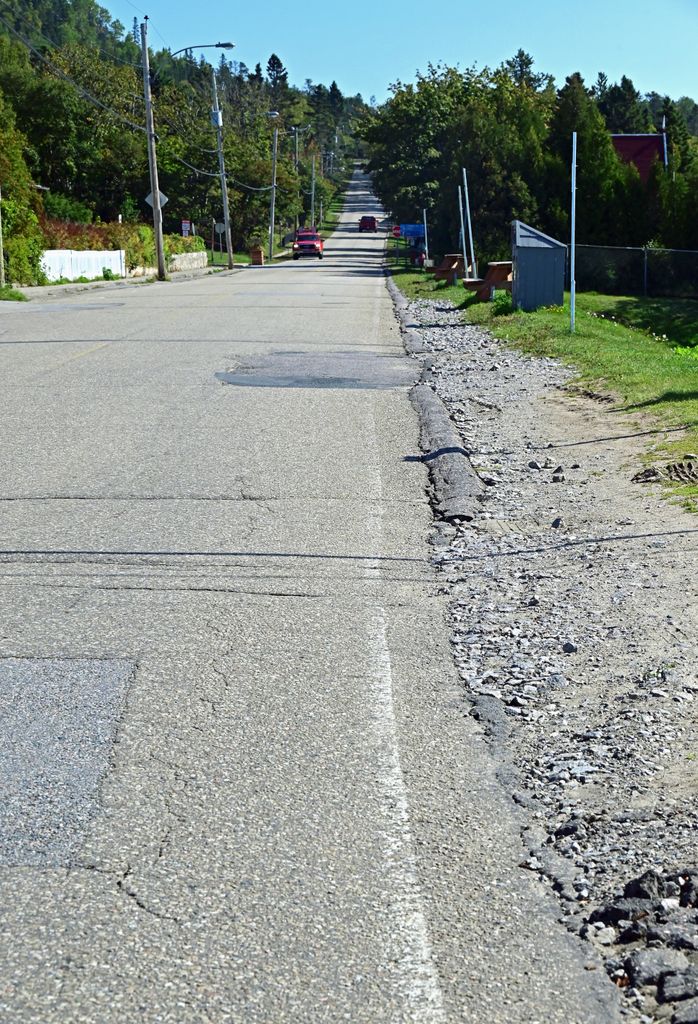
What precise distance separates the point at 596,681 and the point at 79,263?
151ft

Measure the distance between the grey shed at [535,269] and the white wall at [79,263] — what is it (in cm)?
2421

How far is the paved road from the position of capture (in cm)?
321

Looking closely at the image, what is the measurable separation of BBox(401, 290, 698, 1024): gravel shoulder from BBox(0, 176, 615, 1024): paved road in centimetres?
14

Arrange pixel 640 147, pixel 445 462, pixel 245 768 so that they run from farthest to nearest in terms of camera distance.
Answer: pixel 640 147 < pixel 445 462 < pixel 245 768

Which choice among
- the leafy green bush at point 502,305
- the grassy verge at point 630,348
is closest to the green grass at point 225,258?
the grassy verge at point 630,348

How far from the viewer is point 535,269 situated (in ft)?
80.1

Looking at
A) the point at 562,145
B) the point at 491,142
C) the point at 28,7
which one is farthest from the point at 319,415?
the point at 28,7

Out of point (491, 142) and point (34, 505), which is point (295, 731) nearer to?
point (34, 505)

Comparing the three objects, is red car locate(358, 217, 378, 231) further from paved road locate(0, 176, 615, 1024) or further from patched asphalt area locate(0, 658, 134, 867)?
patched asphalt area locate(0, 658, 134, 867)

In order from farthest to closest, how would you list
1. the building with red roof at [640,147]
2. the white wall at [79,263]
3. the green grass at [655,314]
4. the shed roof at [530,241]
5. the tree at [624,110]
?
the tree at [624,110]
the building with red roof at [640,147]
the white wall at [79,263]
the green grass at [655,314]
the shed roof at [530,241]

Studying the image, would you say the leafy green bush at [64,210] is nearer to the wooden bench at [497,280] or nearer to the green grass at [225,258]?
the green grass at [225,258]

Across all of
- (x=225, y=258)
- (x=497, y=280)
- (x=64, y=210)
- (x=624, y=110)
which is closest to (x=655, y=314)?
(x=497, y=280)

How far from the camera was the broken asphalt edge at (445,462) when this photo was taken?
877 cm

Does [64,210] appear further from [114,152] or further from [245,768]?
[245,768]
